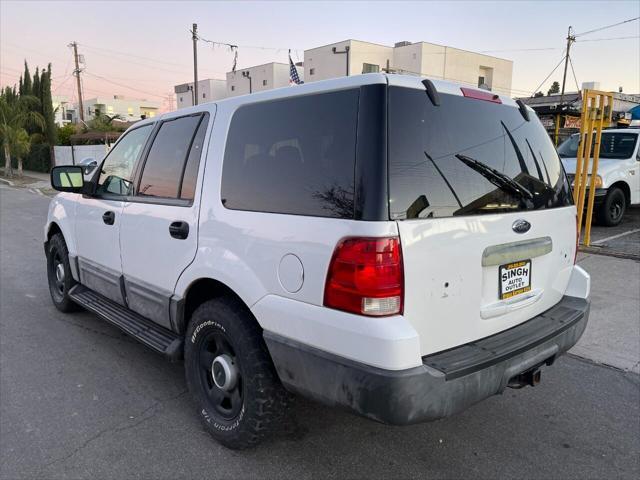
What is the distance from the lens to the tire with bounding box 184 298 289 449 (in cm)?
261

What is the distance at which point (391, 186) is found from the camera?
2.15 metres

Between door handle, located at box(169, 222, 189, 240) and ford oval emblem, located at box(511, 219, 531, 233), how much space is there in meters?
1.88

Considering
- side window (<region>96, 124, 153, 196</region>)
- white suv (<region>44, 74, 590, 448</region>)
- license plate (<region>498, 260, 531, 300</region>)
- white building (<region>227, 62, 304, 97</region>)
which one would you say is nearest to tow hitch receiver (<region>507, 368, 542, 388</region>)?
white suv (<region>44, 74, 590, 448</region>)

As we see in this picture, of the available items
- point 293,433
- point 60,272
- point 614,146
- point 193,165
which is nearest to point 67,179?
point 60,272

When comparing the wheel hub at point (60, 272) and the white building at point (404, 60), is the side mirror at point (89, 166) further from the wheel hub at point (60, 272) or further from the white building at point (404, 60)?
the white building at point (404, 60)

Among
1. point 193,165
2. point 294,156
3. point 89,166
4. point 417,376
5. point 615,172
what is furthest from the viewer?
point 615,172

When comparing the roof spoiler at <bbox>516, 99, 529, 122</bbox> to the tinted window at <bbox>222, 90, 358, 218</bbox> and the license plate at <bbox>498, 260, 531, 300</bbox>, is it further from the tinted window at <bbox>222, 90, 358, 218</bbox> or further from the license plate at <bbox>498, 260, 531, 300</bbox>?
the tinted window at <bbox>222, 90, 358, 218</bbox>

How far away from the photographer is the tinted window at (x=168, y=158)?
328cm

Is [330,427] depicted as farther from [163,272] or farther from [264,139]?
[264,139]

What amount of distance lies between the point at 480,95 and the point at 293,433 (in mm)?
2240

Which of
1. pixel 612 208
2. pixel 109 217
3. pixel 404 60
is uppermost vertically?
pixel 404 60

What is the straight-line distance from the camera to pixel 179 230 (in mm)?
3088

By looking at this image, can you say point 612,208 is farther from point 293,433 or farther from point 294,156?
point 294,156

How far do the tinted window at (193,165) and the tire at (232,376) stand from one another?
72cm
